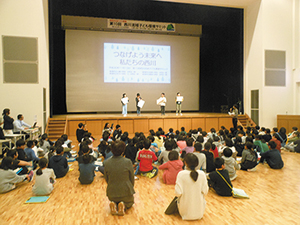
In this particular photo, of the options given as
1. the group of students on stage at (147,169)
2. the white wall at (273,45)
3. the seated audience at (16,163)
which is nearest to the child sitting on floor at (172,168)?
the group of students on stage at (147,169)

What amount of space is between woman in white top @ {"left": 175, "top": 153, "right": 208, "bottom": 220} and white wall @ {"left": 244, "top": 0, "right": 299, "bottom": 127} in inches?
351

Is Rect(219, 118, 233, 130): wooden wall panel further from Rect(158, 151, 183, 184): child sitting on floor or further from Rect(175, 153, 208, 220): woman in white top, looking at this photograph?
Rect(175, 153, 208, 220): woman in white top

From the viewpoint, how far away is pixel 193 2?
10.6m

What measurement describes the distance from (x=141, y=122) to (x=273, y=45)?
6976mm

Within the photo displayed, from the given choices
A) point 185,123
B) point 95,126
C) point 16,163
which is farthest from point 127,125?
point 16,163

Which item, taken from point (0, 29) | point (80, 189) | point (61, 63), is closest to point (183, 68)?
point (61, 63)

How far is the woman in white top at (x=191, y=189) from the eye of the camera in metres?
2.56

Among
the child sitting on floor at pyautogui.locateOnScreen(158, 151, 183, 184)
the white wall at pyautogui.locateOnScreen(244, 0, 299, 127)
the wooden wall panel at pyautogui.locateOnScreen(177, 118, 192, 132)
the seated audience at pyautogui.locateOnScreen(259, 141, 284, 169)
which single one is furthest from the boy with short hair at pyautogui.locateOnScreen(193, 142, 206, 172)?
the white wall at pyautogui.locateOnScreen(244, 0, 299, 127)

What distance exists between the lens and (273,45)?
1043 cm

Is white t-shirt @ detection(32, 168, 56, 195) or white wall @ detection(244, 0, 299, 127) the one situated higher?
white wall @ detection(244, 0, 299, 127)

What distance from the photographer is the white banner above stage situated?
11.9 meters

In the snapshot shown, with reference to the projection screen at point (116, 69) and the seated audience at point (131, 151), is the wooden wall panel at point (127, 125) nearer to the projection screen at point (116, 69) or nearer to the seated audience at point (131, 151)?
the projection screen at point (116, 69)

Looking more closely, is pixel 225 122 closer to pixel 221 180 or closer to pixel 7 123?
pixel 221 180

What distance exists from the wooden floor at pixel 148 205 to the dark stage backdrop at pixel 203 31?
8.06 metres
